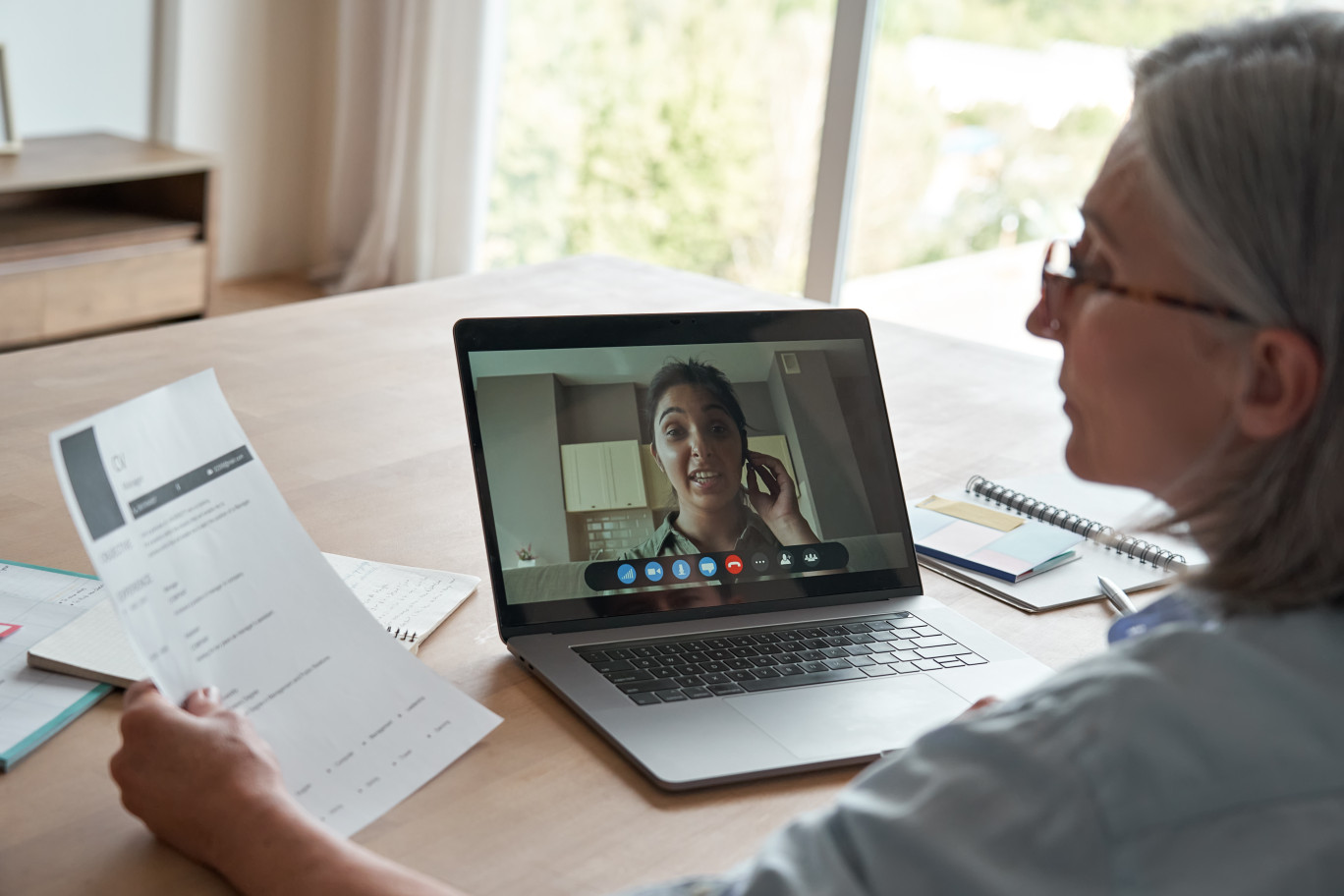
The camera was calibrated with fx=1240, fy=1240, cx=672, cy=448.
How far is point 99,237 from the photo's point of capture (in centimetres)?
329

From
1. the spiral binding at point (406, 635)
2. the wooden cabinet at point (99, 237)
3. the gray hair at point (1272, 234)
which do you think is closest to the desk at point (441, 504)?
the spiral binding at point (406, 635)

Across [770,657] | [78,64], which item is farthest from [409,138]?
[770,657]

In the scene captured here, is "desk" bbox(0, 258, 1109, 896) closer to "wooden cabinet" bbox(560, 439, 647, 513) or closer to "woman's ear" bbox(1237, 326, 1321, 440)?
"wooden cabinet" bbox(560, 439, 647, 513)

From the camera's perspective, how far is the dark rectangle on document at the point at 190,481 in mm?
729

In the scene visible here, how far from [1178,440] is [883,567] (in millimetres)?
419

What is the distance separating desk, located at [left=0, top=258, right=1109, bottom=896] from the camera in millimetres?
705

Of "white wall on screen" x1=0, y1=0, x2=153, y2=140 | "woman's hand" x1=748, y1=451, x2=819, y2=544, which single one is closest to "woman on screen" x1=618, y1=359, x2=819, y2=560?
"woman's hand" x1=748, y1=451, x2=819, y2=544

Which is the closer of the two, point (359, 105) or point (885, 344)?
point (885, 344)

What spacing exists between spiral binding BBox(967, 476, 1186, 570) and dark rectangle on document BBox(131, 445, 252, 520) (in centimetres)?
73

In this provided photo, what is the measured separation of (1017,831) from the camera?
0.51 meters

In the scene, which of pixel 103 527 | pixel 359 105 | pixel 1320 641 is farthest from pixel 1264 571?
pixel 359 105

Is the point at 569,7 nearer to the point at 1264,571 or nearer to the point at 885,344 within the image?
the point at 885,344

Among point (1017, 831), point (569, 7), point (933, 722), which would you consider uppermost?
point (569, 7)

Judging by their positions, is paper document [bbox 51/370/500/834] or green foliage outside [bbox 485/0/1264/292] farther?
green foliage outside [bbox 485/0/1264/292]
